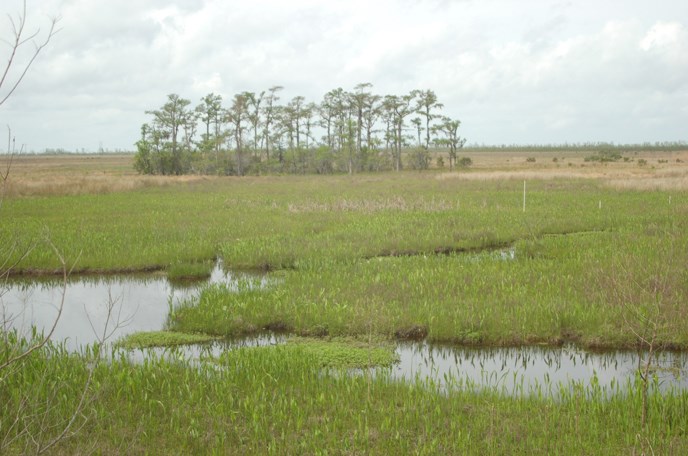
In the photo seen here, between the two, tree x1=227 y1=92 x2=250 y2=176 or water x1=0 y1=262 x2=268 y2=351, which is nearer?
water x1=0 y1=262 x2=268 y2=351

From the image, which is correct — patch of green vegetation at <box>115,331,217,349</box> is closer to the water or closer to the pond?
the pond

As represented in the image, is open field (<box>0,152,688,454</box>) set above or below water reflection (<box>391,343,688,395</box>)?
above

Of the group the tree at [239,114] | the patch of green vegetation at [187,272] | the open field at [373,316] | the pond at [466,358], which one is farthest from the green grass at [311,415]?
the tree at [239,114]

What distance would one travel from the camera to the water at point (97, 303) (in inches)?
423

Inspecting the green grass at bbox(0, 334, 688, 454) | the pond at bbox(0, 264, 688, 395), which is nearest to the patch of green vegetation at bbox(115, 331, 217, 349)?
the pond at bbox(0, 264, 688, 395)

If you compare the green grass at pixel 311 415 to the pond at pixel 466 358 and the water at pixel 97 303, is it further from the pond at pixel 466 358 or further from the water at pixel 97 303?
the water at pixel 97 303

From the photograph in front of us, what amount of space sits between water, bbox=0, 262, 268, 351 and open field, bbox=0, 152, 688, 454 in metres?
0.71

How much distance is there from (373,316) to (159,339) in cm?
360

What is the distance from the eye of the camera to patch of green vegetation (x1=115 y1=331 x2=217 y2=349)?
958 centimetres

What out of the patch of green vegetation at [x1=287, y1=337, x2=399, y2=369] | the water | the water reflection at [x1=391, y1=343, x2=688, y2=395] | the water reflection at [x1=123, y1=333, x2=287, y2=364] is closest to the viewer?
the water reflection at [x1=391, y1=343, x2=688, y2=395]

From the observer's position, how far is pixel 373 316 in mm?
10242

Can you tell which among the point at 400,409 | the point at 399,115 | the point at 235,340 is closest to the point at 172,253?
the point at 235,340

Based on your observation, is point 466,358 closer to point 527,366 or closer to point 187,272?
point 527,366

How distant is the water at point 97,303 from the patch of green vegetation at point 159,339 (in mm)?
383
